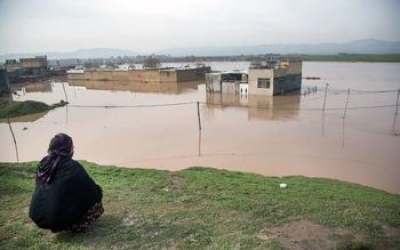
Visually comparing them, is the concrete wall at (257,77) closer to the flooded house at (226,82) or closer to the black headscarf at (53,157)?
the flooded house at (226,82)

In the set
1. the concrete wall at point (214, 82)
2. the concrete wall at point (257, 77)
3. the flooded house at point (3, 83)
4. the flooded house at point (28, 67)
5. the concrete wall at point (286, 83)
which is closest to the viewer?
the concrete wall at point (257, 77)

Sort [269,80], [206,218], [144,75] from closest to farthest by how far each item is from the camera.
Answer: [206,218] → [269,80] → [144,75]

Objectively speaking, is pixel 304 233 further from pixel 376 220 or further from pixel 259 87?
pixel 259 87

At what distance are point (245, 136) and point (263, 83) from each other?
12.9 m

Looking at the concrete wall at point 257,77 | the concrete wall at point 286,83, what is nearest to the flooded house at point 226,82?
→ the concrete wall at point 257,77

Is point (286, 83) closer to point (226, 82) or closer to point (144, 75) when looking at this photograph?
point (226, 82)

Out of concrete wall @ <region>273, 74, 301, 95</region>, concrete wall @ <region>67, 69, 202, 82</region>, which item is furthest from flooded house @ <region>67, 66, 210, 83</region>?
concrete wall @ <region>273, 74, 301, 95</region>

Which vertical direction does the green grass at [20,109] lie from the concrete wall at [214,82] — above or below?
below

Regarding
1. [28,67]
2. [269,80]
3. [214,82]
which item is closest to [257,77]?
[269,80]

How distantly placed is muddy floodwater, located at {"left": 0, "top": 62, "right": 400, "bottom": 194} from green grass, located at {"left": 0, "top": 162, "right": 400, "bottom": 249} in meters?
4.61

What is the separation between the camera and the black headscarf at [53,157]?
3.95 meters

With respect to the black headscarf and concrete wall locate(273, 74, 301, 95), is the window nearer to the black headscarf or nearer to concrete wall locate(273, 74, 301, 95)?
concrete wall locate(273, 74, 301, 95)

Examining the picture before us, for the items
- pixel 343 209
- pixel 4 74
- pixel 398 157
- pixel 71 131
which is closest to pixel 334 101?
pixel 398 157

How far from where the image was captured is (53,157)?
3988 mm
